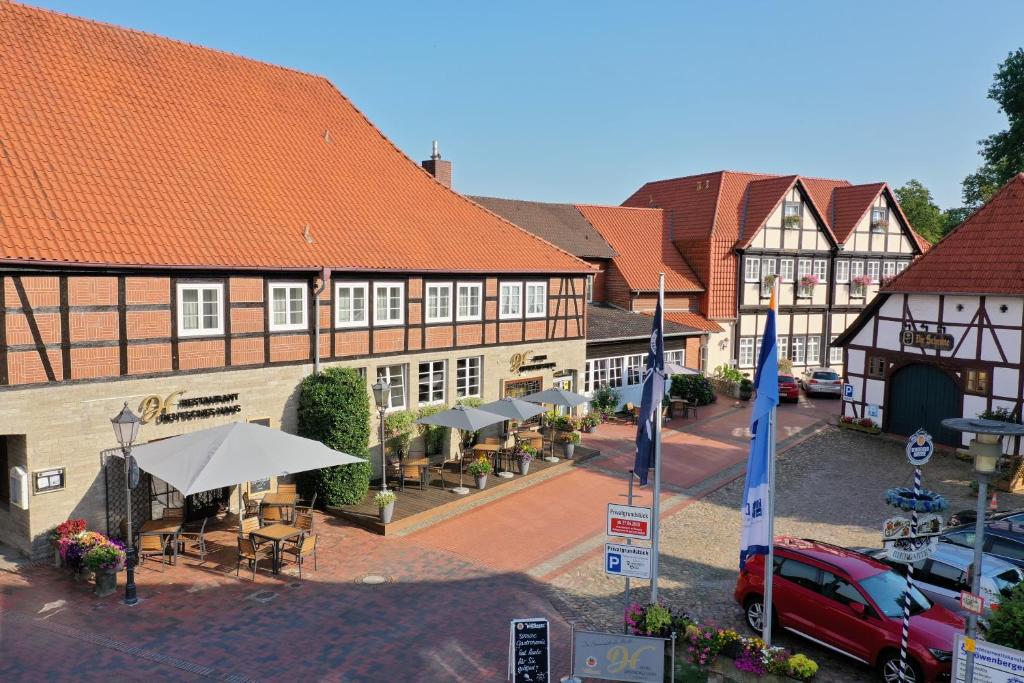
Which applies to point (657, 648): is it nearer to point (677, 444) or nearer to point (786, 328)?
point (677, 444)

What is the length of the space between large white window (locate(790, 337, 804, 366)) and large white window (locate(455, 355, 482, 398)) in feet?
75.1

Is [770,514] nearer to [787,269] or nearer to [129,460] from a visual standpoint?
[129,460]

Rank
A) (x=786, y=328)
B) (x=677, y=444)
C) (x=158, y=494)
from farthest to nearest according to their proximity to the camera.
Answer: (x=786, y=328), (x=677, y=444), (x=158, y=494)

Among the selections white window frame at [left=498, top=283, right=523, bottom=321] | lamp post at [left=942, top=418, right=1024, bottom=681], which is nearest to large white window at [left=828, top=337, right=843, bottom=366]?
white window frame at [left=498, top=283, right=523, bottom=321]

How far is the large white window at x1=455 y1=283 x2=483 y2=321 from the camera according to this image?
Result: 862 inches

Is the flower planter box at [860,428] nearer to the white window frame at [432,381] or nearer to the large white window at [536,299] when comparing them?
the large white window at [536,299]

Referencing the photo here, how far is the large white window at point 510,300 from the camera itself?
23.2m

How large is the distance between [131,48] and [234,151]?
3.67 metres

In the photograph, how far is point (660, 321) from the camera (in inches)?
455

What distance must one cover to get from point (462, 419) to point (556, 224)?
1776 cm

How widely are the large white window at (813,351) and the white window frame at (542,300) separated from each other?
21091mm

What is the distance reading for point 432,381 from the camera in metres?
21.4

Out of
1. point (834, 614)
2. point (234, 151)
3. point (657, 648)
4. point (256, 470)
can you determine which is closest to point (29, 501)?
point (256, 470)

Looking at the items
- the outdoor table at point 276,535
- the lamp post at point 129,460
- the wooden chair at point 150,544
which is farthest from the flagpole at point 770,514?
the wooden chair at point 150,544
